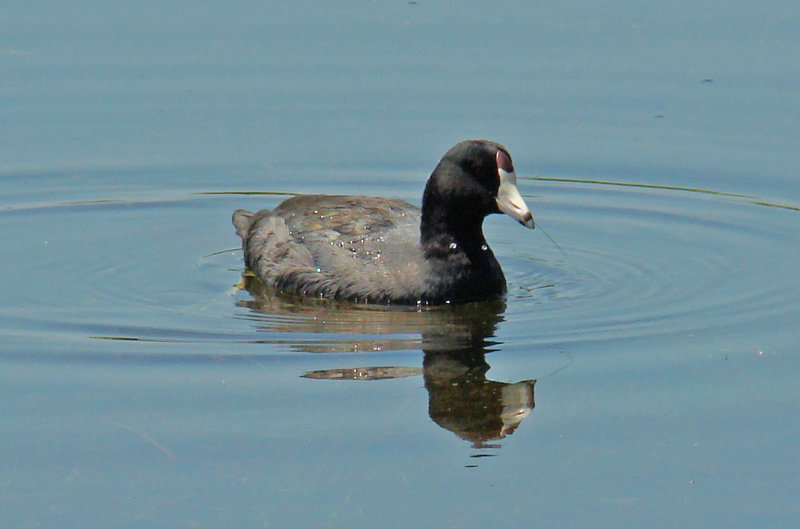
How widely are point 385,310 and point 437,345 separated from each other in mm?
842

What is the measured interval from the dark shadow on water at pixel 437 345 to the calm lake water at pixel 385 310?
25mm

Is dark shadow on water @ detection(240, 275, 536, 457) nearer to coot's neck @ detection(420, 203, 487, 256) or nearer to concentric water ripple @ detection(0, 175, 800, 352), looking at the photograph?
concentric water ripple @ detection(0, 175, 800, 352)

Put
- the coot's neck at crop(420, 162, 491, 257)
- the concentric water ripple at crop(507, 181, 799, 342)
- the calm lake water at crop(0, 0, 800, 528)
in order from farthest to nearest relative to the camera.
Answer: the coot's neck at crop(420, 162, 491, 257), the concentric water ripple at crop(507, 181, 799, 342), the calm lake water at crop(0, 0, 800, 528)

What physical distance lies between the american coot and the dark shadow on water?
105mm

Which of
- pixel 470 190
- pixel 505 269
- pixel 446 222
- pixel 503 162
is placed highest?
pixel 503 162

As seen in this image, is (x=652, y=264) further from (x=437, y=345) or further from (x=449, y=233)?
(x=437, y=345)

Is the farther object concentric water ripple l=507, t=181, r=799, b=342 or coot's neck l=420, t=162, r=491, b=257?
coot's neck l=420, t=162, r=491, b=257

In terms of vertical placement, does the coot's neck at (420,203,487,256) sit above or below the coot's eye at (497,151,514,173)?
below

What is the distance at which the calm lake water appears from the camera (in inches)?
263

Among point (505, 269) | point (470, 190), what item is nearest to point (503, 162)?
point (470, 190)

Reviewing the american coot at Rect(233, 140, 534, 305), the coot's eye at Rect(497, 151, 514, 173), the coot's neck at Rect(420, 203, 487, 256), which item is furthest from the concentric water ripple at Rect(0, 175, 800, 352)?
the coot's eye at Rect(497, 151, 514, 173)

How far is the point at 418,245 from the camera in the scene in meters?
9.60

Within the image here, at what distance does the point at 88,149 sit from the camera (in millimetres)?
12172

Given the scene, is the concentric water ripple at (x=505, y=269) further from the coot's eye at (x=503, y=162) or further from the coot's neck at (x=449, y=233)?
the coot's eye at (x=503, y=162)
